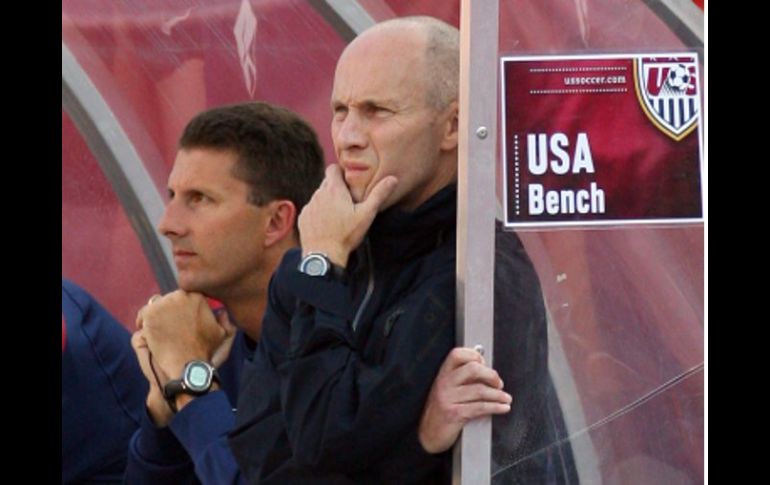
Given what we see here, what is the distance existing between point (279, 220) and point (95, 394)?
0.52 metres

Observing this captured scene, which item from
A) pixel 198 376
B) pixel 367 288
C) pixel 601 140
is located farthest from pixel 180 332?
pixel 601 140

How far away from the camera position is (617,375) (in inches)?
138

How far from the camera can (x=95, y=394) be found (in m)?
4.36

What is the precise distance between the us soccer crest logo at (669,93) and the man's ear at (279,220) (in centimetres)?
99

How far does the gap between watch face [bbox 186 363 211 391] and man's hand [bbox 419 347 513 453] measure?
2.50 feet

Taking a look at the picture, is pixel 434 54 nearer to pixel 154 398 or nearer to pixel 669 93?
pixel 669 93

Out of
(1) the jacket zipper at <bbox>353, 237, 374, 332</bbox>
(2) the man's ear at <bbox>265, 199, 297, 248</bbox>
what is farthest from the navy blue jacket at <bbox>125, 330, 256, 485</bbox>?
(1) the jacket zipper at <bbox>353, 237, 374, 332</bbox>

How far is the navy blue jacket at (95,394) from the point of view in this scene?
4332mm

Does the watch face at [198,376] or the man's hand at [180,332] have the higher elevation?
the man's hand at [180,332]

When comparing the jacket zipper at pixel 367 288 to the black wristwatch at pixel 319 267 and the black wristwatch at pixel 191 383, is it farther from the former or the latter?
the black wristwatch at pixel 191 383

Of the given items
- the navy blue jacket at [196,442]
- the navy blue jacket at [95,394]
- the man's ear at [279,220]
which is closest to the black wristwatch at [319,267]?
the navy blue jacket at [196,442]

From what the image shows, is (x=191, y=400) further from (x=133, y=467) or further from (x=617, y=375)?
(x=617, y=375)

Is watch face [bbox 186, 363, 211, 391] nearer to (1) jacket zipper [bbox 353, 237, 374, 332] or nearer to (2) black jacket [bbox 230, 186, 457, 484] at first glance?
(2) black jacket [bbox 230, 186, 457, 484]
